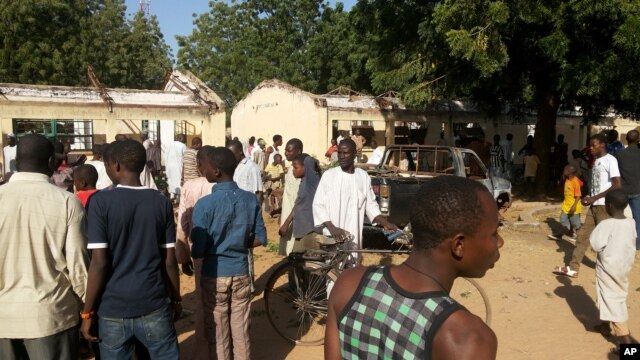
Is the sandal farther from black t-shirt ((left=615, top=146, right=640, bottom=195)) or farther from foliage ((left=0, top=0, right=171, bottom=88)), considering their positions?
foliage ((left=0, top=0, right=171, bottom=88))

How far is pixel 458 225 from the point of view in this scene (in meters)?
1.62

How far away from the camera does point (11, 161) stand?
1040 centimetres

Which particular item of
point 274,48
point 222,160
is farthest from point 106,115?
point 274,48

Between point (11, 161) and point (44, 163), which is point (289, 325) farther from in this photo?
point (11, 161)

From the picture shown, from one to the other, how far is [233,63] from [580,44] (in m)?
26.4

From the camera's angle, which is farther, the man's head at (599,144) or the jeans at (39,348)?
the man's head at (599,144)

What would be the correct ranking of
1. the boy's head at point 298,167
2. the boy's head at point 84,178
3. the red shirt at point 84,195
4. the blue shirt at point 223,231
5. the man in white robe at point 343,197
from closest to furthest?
1. the blue shirt at point 223,231
2. the red shirt at point 84,195
3. the boy's head at point 84,178
4. the man in white robe at point 343,197
5. the boy's head at point 298,167

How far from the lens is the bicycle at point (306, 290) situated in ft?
15.8

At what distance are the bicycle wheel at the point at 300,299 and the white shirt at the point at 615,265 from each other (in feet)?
8.18

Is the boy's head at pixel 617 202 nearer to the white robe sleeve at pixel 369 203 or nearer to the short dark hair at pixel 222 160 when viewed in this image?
the white robe sleeve at pixel 369 203

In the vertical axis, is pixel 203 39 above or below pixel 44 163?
above

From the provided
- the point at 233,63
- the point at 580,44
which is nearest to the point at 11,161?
the point at 580,44

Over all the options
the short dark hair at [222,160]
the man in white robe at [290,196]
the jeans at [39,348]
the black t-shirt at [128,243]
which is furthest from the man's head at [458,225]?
the man in white robe at [290,196]

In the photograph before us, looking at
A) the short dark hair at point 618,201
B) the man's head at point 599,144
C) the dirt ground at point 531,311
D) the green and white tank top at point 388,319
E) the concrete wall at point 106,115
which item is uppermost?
the concrete wall at point 106,115
